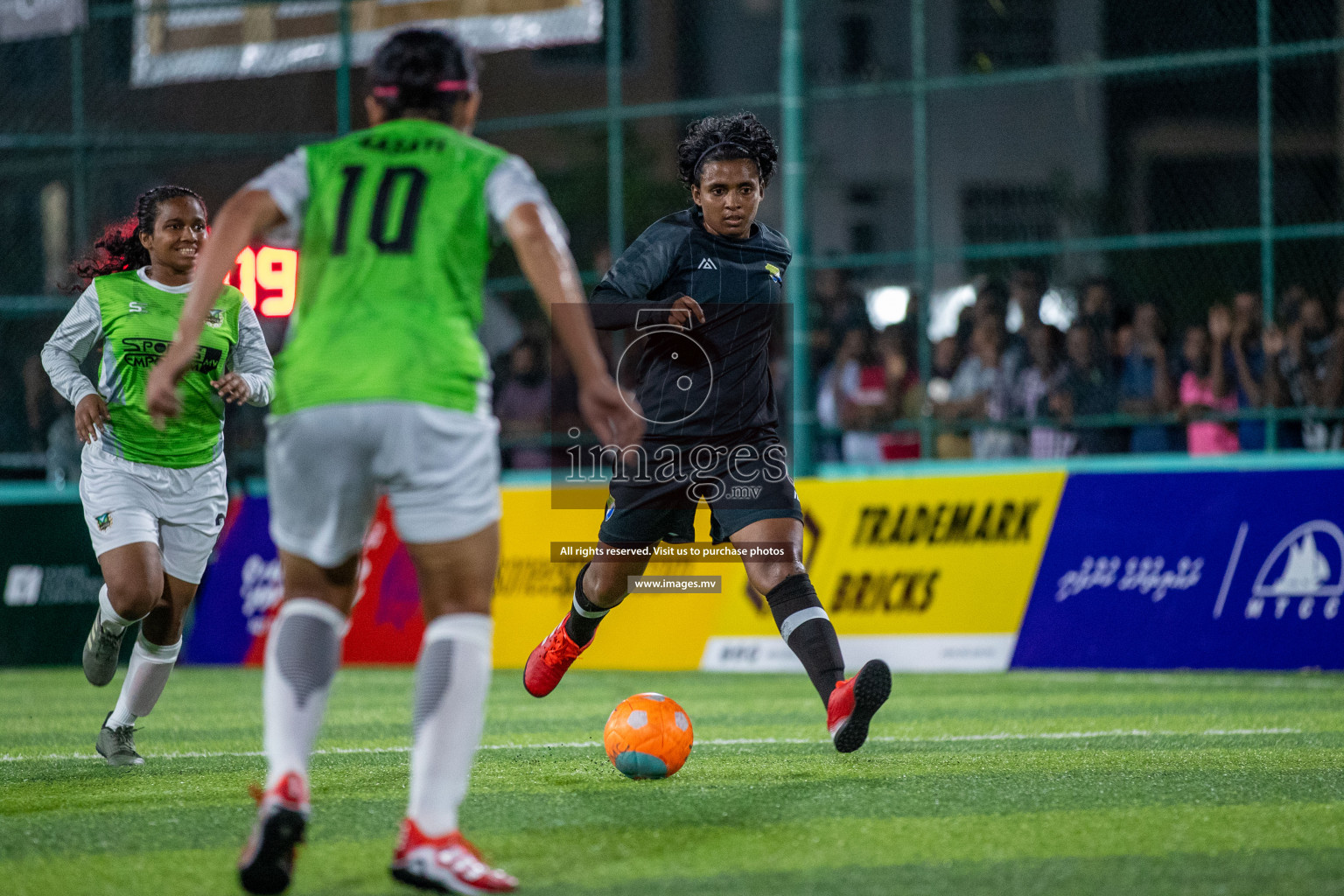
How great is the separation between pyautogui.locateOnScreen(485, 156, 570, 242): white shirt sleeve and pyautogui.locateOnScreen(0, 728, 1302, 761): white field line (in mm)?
3427

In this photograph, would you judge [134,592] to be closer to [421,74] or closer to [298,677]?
[298,677]

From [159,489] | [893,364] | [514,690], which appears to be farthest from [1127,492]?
[159,489]

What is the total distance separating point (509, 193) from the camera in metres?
4.30

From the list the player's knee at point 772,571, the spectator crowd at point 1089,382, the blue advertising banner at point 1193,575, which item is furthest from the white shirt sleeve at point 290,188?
the spectator crowd at point 1089,382

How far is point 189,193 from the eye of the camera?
6.99 meters

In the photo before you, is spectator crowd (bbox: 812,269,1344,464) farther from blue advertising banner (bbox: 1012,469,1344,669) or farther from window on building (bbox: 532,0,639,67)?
window on building (bbox: 532,0,639,67)

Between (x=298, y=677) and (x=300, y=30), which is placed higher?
(x=300, y=30)

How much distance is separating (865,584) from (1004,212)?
18.3 meters

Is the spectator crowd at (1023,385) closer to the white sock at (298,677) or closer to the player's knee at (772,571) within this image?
the player's knee at (772,571)

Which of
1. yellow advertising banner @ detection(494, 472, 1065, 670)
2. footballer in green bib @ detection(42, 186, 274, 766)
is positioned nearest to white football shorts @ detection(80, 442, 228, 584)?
footballer in green bib @ detection(42, 186, 274, 766)

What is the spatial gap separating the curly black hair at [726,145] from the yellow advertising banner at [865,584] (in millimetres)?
4727

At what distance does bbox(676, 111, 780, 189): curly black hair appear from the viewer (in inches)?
269

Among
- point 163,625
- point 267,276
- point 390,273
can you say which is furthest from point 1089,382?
point 390,273

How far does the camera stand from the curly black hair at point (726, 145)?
22.4 feet
